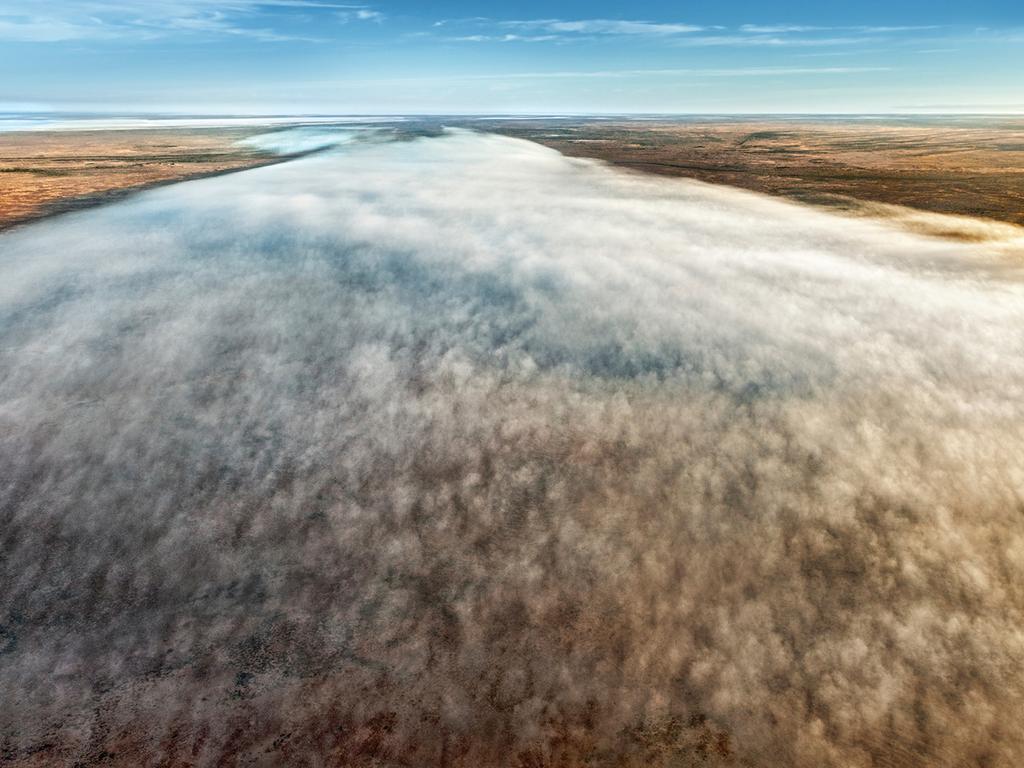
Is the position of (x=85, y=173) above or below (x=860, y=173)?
above

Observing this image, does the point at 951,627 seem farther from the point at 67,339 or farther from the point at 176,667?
the point at 67,339

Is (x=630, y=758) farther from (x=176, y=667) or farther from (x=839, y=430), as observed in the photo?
(x=839, y=430)

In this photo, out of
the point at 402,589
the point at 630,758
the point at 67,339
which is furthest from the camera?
the point at 67,339

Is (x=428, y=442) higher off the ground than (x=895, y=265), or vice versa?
(x=895, y=265)

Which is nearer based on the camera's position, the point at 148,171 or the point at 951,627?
the point at 951,627

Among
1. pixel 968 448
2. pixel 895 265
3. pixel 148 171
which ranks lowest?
pixel 968 448

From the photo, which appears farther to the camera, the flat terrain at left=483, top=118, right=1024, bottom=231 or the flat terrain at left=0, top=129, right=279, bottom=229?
the flat terrain at left=483, top=118, right=1024, bottom=231

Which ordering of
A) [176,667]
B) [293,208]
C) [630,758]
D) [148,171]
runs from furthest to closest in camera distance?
[148,171] → [293,208] → [176,667] → [630,758]

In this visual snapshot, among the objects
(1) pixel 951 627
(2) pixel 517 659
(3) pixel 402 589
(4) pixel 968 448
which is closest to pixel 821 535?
(1) pixel 951 627

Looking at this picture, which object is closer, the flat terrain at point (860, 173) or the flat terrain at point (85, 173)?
the flat terrain at point (85, 173)

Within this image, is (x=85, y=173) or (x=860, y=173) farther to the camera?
(x=860, y=173)
